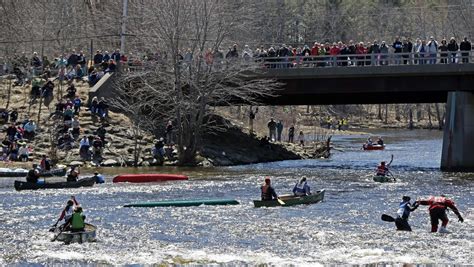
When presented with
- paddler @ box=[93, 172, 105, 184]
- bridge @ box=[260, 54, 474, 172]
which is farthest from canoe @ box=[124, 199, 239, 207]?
bridge @ box=[260, 54, 474, 172]

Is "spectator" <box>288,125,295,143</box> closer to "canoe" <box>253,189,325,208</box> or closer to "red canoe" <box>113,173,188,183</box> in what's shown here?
"red canoe" <box>113,173,188,183</box>

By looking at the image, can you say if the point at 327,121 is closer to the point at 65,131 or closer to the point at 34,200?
the point at 65,131

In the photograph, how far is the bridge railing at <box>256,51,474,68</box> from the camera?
193 feet

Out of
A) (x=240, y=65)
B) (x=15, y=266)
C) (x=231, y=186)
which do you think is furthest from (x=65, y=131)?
(x=15, y=266)

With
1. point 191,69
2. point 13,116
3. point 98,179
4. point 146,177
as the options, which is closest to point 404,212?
point 98,179

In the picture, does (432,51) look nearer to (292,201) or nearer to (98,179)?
(292,201)

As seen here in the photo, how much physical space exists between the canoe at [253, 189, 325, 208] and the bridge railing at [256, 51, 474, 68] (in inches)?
658

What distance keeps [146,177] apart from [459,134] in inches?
699

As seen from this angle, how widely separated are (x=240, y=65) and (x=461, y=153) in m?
13.0

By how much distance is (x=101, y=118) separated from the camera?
63062 millimetres

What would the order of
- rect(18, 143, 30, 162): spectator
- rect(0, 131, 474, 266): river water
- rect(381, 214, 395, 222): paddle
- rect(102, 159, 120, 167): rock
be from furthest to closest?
rect(102, 159, 120, 167): rock < rect(18, 143, 30, 162): spectator < rect(381, 214, 395, 222): paddle < rect(0, 131, 474, 266): river water

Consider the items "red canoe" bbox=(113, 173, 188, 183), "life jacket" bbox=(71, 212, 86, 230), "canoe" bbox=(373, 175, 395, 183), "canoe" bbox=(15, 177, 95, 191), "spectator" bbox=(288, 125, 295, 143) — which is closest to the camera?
"life jacket" bbox=(71, 212, 86, 230)

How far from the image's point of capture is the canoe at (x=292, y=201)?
4206cm

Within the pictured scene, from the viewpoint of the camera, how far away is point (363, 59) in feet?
203
